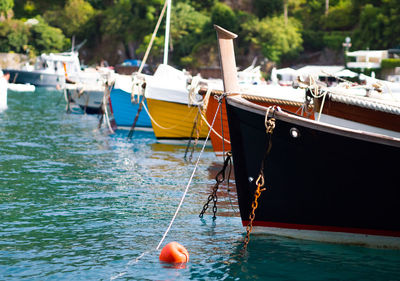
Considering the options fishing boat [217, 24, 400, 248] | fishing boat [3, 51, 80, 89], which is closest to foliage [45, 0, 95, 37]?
fishing boat [3, 51, 80, 89]

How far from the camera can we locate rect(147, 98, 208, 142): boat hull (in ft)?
75.0

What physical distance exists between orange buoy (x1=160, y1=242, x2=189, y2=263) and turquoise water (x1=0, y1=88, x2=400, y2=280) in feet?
0.46

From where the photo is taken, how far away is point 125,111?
2788 centimetres

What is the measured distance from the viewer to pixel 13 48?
88.6 metres

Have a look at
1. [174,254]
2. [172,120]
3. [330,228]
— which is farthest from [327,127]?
[172,120]

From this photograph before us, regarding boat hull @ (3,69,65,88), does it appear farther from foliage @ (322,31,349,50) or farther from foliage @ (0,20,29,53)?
foliage @ (322,31,349,50)

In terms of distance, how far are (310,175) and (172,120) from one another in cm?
1418

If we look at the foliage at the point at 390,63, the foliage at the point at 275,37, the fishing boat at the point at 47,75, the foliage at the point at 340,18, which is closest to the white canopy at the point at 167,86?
the foliage at the point at 390,63

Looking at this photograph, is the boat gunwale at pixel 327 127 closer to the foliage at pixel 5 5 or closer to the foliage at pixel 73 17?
the foliage at pixel 5 5

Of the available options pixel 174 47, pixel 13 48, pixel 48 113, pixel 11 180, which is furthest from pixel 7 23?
pixel 11 180

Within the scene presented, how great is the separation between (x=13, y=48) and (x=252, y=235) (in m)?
84.1

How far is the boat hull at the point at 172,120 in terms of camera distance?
75.0 feet

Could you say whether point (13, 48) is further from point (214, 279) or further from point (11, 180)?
point (214, 279)

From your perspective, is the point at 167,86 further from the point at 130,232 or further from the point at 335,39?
the point at 335,39
